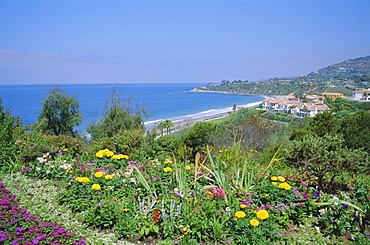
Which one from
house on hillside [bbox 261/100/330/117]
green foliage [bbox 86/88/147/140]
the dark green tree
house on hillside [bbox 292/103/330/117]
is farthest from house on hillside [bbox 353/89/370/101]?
green foliage [bbox 86/88/147/140]

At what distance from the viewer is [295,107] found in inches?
2876

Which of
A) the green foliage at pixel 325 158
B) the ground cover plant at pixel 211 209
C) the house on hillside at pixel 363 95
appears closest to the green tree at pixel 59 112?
the ground cover plant at pixel 211 209

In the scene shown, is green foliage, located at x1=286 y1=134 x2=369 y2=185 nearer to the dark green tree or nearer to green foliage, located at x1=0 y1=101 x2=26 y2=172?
green foliage, located at x1=0 y1=101 x2=26 y2=172

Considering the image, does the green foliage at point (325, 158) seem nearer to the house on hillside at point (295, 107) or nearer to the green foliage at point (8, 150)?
the green foliage at point (8, 150)

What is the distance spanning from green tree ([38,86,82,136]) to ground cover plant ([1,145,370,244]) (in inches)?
647

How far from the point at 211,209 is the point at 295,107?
77.4m

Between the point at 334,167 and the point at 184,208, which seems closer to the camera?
the point at 184,208

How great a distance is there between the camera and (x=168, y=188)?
384cm

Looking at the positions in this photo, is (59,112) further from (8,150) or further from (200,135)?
(8,150)

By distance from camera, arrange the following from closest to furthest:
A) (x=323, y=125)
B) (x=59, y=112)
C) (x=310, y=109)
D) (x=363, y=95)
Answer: (x=323, y=125) → (x=59, y=112) → (x=310, y=109) → (x=363, y=95)

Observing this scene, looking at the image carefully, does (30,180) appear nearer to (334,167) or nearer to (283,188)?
(283,188)

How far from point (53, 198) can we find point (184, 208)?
217 cm

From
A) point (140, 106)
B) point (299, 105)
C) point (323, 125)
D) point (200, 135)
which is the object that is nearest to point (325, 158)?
point (323, 125)

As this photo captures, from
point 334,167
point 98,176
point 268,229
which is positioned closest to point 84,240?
point 98,176
